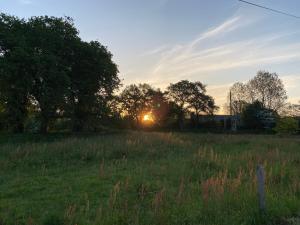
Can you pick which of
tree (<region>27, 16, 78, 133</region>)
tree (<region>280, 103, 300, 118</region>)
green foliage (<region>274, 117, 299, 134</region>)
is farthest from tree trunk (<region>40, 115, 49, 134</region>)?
tree (<region>280, 103, 300, 118</region>)

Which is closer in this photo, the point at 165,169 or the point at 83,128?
the point at 165,169

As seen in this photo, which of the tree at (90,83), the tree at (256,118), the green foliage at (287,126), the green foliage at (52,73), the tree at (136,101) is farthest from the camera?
the tree at (136,101)

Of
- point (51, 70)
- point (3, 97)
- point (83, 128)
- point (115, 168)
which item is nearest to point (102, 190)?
point (115, 168)

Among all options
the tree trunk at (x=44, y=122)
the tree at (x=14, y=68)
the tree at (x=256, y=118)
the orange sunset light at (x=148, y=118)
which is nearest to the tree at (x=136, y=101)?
the orange sunset light at (x=148, y=118)

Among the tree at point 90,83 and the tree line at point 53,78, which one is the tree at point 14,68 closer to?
the tree line at point 53,78

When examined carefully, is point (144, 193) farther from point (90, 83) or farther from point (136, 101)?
point (136, 101)

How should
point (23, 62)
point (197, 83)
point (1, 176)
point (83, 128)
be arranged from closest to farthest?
point (1, 176), point (23, 62), point (83, 128), point (197, 83)

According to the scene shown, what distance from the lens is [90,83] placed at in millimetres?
41312

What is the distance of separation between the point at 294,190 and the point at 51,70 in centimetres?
2908

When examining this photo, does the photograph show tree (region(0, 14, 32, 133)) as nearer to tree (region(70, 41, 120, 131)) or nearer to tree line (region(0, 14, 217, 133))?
tree line (region(0, 14, 217, 133))

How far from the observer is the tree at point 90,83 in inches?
1619

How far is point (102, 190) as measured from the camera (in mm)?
10227

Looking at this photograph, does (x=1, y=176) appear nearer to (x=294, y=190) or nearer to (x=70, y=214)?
(x=70, y=214)

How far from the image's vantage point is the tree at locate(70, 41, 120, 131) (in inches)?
1619
